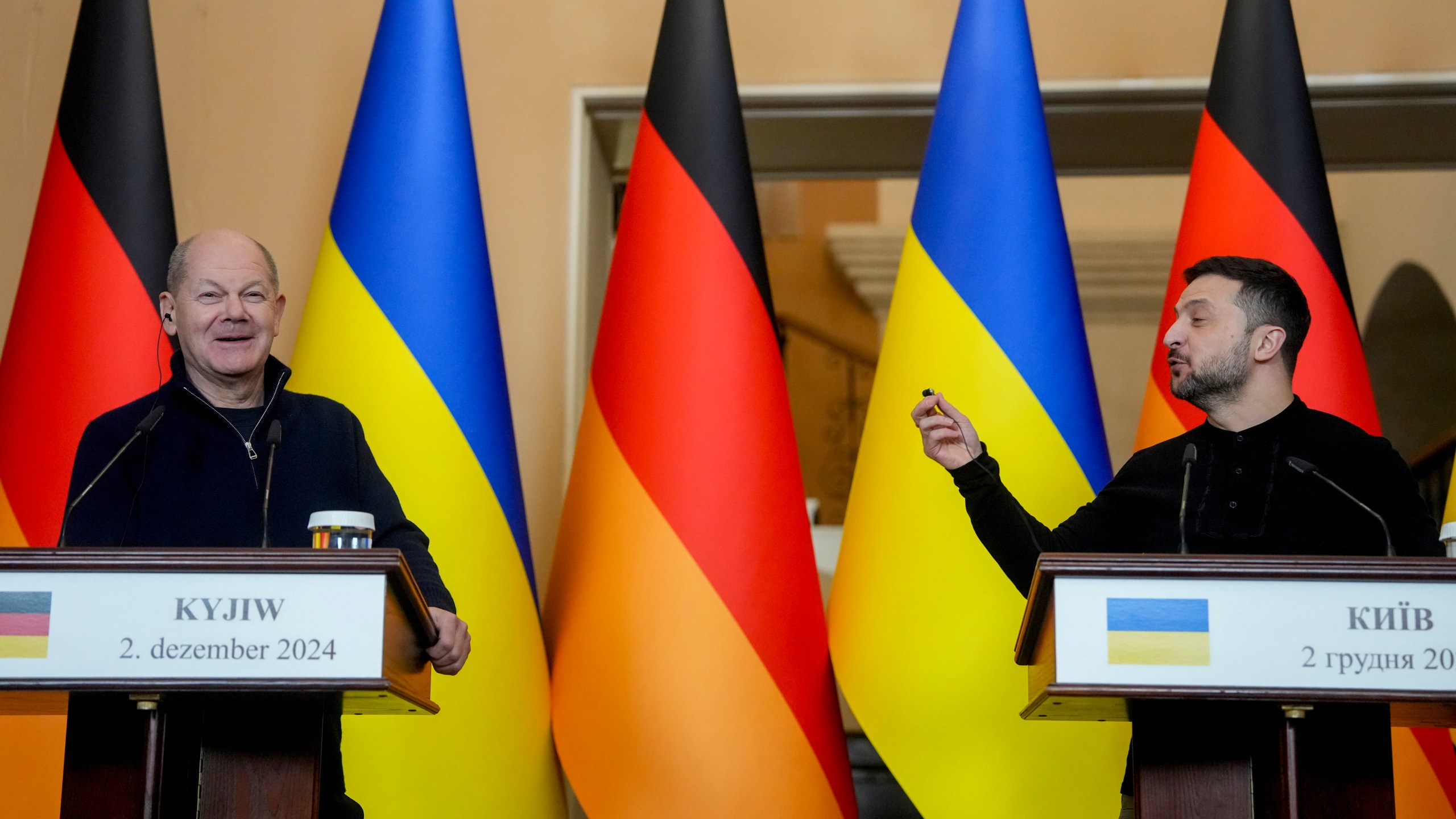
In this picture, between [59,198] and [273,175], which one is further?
[273,175]

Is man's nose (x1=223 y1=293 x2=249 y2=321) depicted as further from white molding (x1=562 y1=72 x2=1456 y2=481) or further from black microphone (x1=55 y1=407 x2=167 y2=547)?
white molding (x1=562 y1=72 x2=1456 y2=481)

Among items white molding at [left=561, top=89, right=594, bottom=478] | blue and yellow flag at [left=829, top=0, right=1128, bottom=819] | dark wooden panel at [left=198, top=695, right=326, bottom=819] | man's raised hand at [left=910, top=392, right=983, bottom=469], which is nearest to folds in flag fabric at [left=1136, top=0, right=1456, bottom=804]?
blue and yellow flag at [left=829, top=0, right=1128, bottom=819]

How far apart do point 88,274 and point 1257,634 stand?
2131mm

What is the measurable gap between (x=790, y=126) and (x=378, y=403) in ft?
4.63

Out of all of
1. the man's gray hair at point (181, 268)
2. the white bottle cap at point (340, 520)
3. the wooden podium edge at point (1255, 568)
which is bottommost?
the wooden podium edge at point (1255, 568)

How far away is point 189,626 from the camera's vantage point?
4.57ft

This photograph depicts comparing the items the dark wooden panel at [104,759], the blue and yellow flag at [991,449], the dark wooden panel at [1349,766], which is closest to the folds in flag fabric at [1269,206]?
the blue and yellow flag at [991,449]

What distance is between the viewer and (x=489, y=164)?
3352mm

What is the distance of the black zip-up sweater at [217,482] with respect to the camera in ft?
6.05

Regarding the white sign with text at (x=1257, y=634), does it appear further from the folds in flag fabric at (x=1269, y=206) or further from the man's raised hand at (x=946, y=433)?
the folds in flag fabric at (x=1269, y=206)

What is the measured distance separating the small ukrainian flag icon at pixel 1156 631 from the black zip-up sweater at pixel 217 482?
854mm

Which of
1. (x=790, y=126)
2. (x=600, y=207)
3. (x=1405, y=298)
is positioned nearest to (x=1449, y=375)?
(x=1405, y=298)

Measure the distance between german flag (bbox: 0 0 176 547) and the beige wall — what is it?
571mm

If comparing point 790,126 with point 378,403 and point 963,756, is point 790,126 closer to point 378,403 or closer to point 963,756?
point 378,403
